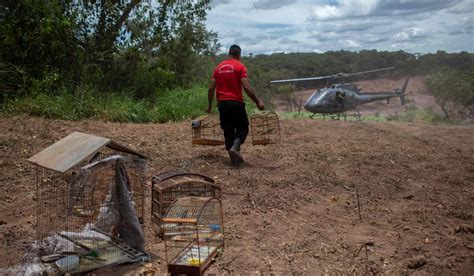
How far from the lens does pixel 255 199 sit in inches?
246

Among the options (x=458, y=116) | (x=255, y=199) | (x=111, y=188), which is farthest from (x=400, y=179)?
(x=458, y=116)

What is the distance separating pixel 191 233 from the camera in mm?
4812

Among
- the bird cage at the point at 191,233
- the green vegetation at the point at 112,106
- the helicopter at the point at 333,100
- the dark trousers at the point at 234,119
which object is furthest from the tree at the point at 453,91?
the bird cage at the point at 191,233

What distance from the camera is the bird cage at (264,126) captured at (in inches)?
340

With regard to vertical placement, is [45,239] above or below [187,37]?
below

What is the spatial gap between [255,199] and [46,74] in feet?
26.7

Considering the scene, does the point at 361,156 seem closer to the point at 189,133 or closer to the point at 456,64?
the point at 189,133

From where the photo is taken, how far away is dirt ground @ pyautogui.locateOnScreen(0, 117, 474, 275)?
4586 millimetres

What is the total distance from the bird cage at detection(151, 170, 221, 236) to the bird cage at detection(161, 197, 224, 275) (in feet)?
0.60

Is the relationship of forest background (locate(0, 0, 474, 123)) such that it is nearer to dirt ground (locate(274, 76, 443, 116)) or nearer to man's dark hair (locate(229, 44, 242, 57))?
man's dark hair (locate(229, 44, 242, 57))

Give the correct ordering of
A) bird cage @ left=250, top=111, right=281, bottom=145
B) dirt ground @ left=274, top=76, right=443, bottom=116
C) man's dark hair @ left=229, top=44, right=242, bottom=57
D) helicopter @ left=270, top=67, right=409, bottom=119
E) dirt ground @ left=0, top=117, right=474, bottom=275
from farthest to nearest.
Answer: dirt ground @ left=274, top=76, right=443, bottom=116
helicopter @ left=270, top=67, right=409, bottom=119
bird cage @ left=250, top=111, right=281, bottom=145
man's dark hair @ left=229, top=44, right=242, bottom=57
dirt ground @ left=0, top=117, right=474, bottom=275

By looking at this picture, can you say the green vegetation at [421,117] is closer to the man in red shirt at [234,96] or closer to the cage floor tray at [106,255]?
the man in red shirt at [234,96]

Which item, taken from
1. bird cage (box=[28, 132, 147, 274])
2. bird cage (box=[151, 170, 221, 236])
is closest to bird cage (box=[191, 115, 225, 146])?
bird cage (box=[151, 170, 221, 236])

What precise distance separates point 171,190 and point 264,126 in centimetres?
433
